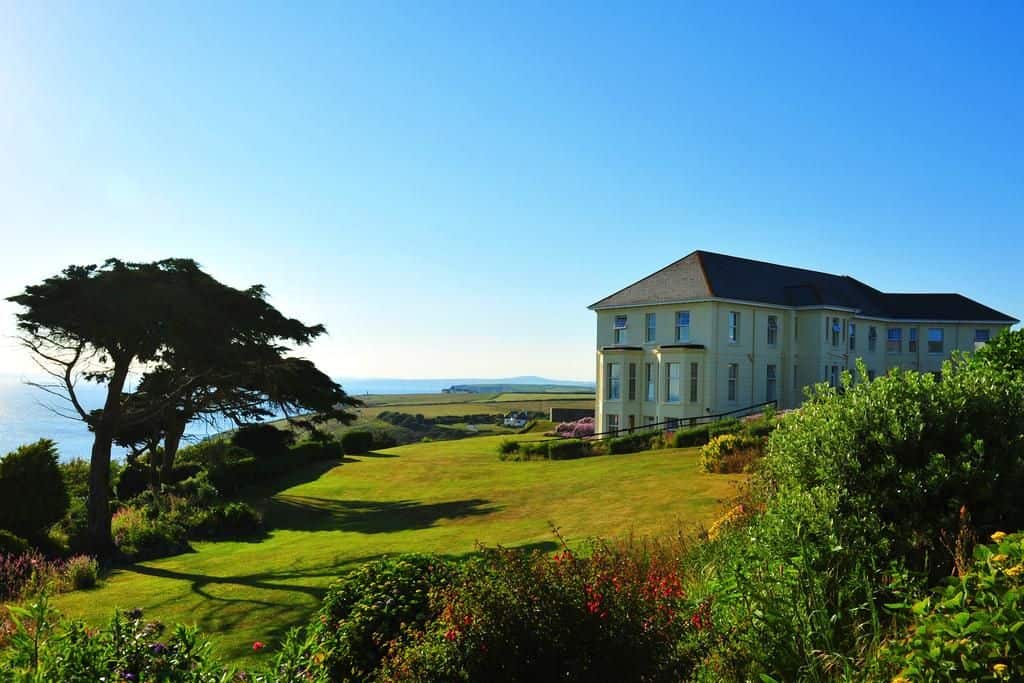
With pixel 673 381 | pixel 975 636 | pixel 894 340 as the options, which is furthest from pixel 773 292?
pixel 975 636

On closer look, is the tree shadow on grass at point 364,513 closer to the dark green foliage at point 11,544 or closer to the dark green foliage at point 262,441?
the dark green foliage at point 11,544

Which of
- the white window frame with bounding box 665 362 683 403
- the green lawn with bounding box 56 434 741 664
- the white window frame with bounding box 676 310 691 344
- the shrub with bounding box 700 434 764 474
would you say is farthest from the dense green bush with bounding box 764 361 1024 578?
the white window frame with bounding box 676 310 691 344

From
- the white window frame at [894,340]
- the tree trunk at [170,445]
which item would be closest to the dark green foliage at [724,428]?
the tree trunk at [170,445]

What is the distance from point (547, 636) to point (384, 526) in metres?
13.3

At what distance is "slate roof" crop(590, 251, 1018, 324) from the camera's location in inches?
1358

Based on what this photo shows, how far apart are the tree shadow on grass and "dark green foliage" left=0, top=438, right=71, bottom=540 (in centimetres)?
554

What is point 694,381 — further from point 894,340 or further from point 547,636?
point 547,636

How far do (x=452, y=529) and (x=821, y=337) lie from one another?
26.9 m

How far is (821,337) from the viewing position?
1411 inches

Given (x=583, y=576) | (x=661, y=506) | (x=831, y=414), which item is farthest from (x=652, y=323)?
(x=583, y=576)

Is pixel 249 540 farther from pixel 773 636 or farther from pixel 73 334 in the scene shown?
pixel 773 636

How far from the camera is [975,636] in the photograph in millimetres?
4031

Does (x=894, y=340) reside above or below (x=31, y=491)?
above

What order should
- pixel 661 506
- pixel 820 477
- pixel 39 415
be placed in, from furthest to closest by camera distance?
pixel 39 415 < pixel 661 506 < pixel 820 477
